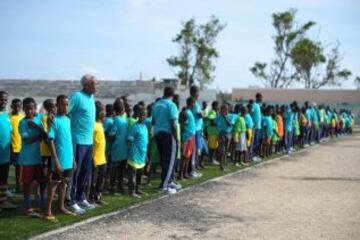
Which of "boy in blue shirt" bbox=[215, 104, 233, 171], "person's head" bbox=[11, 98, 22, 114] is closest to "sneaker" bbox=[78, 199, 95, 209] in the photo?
"person's head" bbox=[11, 98, 22, 114]

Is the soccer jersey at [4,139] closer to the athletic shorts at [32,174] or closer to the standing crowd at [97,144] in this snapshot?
the standing crowd at [97,144]

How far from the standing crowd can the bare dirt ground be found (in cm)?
80

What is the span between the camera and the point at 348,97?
48188 mm

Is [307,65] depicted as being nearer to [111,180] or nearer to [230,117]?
[230,117]

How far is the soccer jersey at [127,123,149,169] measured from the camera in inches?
372

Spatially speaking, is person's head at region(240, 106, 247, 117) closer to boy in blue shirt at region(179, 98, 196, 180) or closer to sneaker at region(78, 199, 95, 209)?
boy in blue shirt at region(179, 98, 196, 180)

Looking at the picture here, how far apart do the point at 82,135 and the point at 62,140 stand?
0.45 metres

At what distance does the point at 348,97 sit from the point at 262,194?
133ft

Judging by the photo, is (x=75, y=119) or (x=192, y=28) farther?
(x=192, y=28)

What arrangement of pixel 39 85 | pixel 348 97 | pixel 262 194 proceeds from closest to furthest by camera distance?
pixel 262 194
pixel 348 97
pixel 39 85

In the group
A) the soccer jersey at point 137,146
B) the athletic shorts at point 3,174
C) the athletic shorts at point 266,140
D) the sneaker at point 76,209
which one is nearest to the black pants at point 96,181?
the sneaker at point 76,209

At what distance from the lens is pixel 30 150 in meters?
7.52

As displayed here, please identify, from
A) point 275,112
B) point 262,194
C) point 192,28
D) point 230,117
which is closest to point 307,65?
point 192,28

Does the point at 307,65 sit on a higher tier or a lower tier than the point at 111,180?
higher
